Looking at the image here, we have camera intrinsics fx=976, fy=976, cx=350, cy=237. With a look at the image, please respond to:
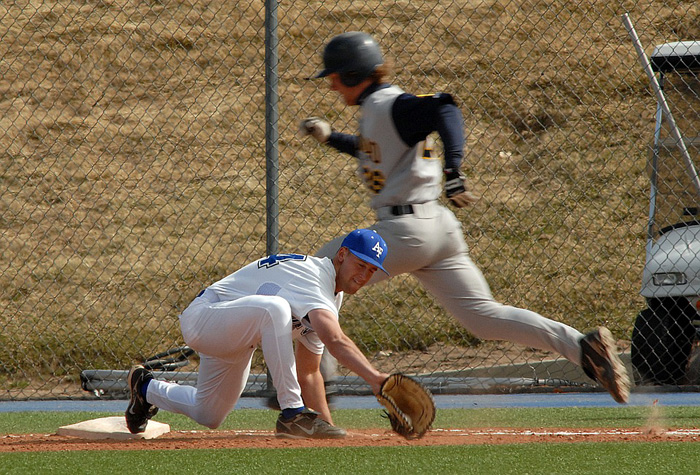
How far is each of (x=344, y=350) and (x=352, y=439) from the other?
2.00ft

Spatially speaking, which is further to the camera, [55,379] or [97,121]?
[97,121]

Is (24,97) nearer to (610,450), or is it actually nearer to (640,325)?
(640,325)

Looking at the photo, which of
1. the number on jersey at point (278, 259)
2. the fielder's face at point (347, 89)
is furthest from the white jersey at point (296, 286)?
the fielder's face at point (347, 89)

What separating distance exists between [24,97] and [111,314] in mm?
6225

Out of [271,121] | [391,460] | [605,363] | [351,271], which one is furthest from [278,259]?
[271,121]

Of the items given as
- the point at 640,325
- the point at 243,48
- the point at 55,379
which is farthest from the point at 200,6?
the point at 640,325

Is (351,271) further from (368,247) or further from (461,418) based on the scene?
(461,418)

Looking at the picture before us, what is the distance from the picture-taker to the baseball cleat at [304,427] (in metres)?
4.38

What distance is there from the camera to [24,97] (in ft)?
52.9

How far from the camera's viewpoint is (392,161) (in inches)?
190

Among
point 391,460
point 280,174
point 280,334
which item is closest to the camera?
point 391,460

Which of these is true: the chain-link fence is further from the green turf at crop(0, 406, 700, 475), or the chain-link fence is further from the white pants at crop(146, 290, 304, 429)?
the green turf at crop(0, 406, 700, 475)

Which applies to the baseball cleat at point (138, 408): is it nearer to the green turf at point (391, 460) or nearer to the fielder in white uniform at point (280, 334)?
the fielder in white uniform at point (280, 334)

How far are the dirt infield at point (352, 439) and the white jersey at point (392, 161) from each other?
3.82 feet
